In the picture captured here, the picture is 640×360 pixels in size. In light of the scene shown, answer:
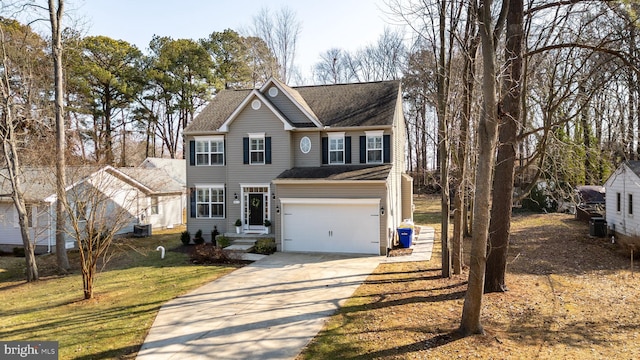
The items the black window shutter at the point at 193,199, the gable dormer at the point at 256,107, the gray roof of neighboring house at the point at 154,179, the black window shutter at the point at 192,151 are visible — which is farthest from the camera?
the gray roof of neighboring house at the point at 154,179

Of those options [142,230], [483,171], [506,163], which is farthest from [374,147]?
[142,230]

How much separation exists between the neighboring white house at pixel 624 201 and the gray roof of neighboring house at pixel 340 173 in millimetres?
9048

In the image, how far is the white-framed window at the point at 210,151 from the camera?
1945 centimetres

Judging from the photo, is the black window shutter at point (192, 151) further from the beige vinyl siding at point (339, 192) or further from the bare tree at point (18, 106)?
the bare tree at point (18, 106)

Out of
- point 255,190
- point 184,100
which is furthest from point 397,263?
point 184,100

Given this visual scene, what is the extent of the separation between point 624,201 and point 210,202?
19113mm

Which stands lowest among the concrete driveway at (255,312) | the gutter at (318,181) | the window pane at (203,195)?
the concrete driveway at (255,312)

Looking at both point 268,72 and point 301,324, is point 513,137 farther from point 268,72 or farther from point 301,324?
point 268,72

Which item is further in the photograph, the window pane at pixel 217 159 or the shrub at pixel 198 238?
the window pane at pixel 217 159

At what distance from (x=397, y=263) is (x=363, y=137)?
250 inches

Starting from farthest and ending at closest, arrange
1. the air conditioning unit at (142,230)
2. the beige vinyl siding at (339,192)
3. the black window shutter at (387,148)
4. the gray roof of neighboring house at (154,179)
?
the gray roof of neighboring house at (154,179) < the air conditioning unit at (142,230) < the black window shutter at (387,148) < the beige vinyl siding at (339,192)

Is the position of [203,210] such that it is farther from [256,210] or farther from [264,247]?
[264,247]

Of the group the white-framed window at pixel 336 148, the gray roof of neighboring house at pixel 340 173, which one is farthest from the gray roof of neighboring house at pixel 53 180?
the white-framed window at pixel 336 148

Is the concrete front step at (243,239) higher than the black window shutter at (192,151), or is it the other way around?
the black window shutter at (192,151)
